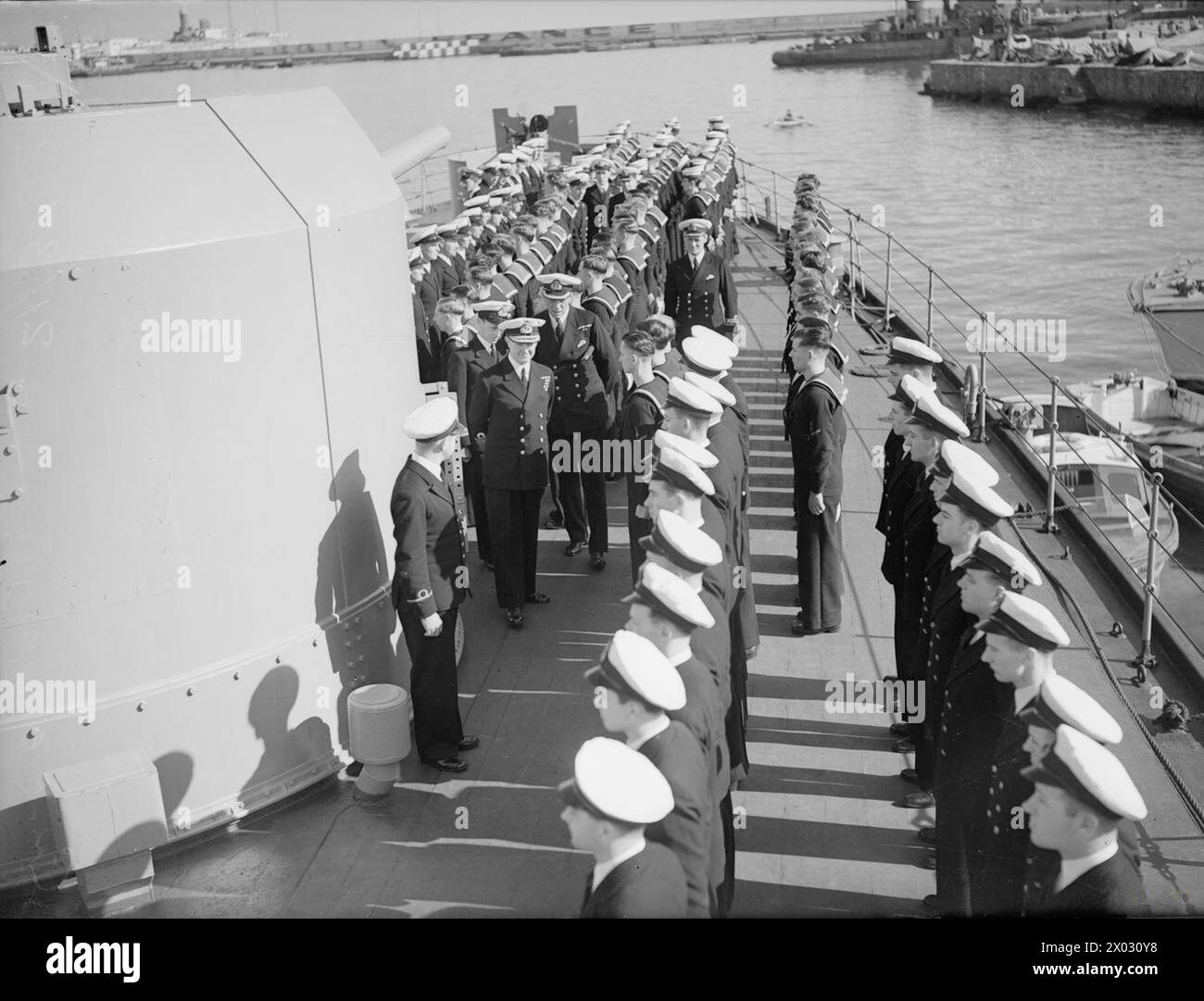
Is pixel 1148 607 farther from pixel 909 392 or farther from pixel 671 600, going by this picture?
pixel 671 600

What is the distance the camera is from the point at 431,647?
5848mm

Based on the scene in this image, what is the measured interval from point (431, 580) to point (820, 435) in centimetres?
241

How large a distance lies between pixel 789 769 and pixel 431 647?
5.81 ft

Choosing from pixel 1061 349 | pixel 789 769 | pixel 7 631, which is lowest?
pixel 1061 349

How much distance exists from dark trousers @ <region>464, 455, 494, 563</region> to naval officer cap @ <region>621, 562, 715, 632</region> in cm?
402

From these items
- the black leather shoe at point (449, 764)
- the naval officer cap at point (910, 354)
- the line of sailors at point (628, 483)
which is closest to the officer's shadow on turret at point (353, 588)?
the line of sailors at point (628, 483)

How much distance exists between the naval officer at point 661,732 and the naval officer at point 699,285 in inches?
303

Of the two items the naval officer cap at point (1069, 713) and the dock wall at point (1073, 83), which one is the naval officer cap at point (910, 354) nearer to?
the naval officer cap at point (1069, 713)

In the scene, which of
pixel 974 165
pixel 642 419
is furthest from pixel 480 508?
pixel 974 165

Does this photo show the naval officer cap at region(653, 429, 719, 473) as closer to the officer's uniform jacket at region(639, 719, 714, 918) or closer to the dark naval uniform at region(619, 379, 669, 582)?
the dark naval uniform at region(619, 379, 669, 582)

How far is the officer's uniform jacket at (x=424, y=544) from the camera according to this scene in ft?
18.5

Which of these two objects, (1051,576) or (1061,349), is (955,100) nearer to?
(1061,349)

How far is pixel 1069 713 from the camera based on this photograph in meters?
3.53
